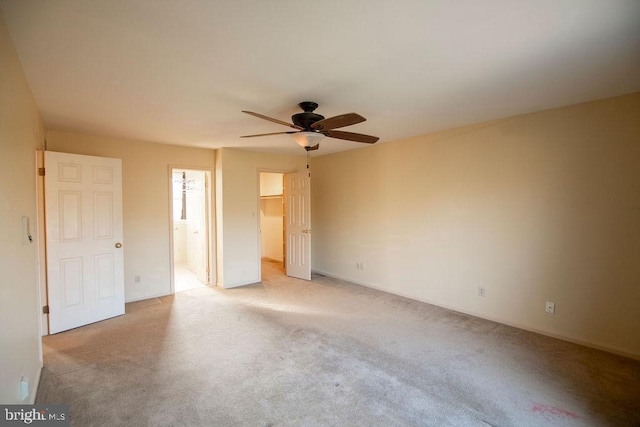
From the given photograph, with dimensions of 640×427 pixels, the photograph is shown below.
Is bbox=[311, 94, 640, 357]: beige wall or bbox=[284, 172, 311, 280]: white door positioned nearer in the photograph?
bbox=[311, 94, 640, 357]: beige wall

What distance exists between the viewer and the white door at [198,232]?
5.26m

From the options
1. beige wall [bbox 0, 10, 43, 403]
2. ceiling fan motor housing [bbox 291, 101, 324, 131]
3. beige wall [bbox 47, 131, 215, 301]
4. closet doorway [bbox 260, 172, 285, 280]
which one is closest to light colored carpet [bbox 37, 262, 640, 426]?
beige wall [bbox 0, 10, 43, 403]

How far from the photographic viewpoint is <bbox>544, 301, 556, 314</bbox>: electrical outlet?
10.3ft

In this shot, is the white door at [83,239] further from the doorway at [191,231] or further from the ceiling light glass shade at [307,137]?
the ceiling light glass shade at [307,137]

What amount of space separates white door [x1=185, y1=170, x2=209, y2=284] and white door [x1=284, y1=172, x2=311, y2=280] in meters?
1.57

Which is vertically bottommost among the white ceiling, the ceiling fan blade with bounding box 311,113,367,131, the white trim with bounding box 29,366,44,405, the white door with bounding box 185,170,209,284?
the white trim with bounding box 29,366,44,405

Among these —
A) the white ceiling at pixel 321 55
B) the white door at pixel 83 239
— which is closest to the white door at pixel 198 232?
the white door at pixel 83 239

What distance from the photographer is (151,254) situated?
14.8ft

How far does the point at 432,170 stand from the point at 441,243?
3.47 feet

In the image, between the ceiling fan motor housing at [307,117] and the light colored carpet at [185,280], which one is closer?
the ceiling fan motor housing at [307,117]

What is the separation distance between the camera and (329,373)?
2504 millimetres

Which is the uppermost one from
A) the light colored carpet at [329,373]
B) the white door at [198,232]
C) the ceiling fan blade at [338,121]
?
the ceiling fan blade at [338,121]

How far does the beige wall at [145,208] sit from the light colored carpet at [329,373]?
77cm

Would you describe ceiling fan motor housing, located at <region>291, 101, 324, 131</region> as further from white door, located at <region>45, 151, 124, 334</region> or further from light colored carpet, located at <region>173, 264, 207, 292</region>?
light colored carpet, located at <region>173, 264, 207, 292</region>
